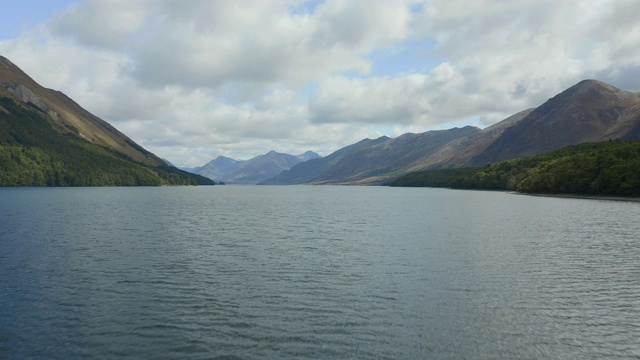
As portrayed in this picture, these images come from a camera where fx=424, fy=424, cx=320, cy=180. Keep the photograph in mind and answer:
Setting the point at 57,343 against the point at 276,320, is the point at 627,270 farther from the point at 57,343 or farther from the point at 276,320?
the point at 57,343

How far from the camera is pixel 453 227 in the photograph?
95688 mm

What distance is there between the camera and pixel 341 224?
10400 centimetres

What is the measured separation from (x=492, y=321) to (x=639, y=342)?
952 centimetres

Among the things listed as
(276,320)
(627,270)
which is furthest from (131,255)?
(627,270)

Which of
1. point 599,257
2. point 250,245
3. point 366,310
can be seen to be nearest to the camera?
point 366,310

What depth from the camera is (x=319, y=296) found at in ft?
134

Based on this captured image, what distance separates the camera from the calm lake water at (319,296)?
95.5ft

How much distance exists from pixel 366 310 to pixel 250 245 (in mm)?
36979

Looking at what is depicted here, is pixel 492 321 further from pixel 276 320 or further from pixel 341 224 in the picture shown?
pixel 341 224

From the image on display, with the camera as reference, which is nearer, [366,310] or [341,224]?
[366,310]

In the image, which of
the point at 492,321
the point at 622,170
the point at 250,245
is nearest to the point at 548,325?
the point at 492,321

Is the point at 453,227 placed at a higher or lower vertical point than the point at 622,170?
lower

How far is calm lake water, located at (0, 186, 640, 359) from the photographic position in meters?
29.1

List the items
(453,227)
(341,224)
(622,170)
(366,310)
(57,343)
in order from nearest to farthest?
1. (57,343)
2. (366,310)
3. (453,227)
4. (341,224)
5. (622,170)
